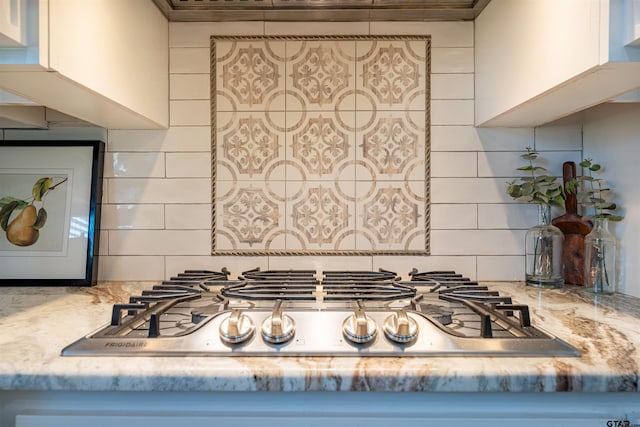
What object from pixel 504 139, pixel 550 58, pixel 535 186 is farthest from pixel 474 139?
pixel 550 58

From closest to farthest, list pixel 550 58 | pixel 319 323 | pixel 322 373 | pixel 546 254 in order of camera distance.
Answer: pixel 322 373
pixel 319 323
pixel 550 58
pixel 546 254

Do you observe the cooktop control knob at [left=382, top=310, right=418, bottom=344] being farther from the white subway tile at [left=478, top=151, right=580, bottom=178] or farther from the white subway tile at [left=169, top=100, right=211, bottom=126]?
the white subway tile at [left=169, top=100, right=211, bottom=126]

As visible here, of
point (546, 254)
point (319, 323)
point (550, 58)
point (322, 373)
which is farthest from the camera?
point (546, 254)

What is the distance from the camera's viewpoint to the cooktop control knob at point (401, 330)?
28.0 inches

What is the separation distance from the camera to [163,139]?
1.38m

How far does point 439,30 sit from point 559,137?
0.49 metres

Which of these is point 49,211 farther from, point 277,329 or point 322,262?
point 277,329

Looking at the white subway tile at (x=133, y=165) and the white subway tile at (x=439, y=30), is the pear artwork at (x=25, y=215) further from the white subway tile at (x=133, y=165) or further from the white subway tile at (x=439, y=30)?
the white subway tile at (x=439, y=30)

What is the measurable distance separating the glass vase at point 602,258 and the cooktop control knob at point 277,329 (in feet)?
2.93

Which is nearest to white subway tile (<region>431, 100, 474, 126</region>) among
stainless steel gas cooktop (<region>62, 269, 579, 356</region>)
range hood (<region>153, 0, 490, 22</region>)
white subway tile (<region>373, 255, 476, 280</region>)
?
range hood (<region>153, 0, 490, 22</region>)

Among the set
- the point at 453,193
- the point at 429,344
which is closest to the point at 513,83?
the point at 453,193

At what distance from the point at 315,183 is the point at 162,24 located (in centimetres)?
65

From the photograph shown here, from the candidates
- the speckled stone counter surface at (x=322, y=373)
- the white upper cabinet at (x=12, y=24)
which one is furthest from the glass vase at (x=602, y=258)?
the white upper cabinet at (x=12, y=24)

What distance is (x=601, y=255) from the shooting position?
1.18 metres
